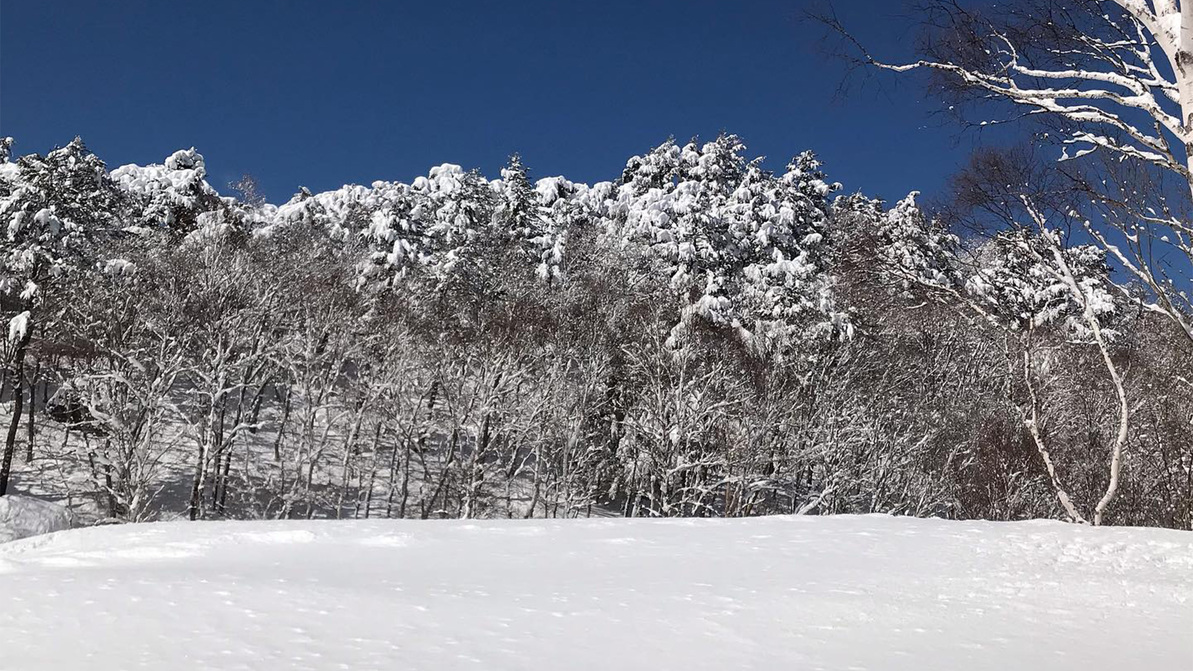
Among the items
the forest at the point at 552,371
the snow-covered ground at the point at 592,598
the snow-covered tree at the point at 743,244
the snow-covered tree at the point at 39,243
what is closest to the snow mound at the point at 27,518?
the forest at the point at 552,371

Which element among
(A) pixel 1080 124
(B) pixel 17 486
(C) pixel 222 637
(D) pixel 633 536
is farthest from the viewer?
(B) pixel 17 486

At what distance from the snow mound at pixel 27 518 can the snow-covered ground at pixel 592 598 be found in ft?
33.8

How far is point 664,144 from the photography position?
3406cm

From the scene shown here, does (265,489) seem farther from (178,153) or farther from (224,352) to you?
(178,153)

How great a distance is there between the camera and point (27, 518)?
16.9 metres

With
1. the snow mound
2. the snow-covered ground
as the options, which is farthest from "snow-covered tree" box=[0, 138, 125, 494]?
the snow-covered ground

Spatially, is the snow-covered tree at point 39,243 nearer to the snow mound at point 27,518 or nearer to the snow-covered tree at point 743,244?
the snow mound at point 27,518

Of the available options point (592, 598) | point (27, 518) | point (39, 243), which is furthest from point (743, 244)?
point (592, 598)

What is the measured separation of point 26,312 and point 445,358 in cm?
1233

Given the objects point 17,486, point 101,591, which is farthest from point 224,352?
point 101,591

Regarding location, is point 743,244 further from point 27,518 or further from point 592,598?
point 592,598

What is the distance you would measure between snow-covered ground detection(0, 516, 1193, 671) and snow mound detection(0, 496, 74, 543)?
10310 mm

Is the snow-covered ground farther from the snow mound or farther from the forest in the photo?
the forest

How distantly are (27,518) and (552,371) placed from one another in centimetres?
1521
